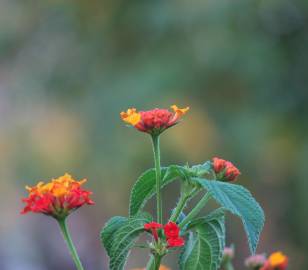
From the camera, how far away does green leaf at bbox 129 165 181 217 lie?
0.81 metres

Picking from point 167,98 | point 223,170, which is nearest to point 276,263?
point 223,170

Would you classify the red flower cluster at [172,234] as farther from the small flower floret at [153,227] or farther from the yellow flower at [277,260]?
the yellow flower at [277,260]

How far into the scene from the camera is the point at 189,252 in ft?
2.67

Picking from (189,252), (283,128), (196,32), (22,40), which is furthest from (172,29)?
(189,252)

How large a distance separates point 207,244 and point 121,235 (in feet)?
0.23

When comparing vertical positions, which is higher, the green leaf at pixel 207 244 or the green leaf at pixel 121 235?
the green leaf at pixel 121 235

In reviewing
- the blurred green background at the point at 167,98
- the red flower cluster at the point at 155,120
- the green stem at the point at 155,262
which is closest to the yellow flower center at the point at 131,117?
the red flower cluster at the point at 155,120

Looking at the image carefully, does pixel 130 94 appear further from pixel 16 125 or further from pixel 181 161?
pixel 16 125

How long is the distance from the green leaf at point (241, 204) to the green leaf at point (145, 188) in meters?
0.04

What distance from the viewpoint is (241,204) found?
78 centimetres

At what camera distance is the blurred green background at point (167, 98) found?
539cm

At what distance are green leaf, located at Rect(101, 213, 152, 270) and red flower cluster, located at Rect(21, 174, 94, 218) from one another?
0.03m

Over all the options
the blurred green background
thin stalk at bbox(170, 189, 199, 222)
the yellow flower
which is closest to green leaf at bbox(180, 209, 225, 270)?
thin stalk at bbox(170, 189, 199, 222)

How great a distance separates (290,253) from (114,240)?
4895mm
